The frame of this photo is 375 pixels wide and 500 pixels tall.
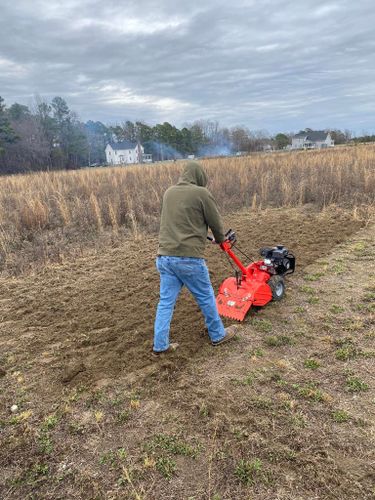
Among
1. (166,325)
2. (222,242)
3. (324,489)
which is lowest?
(324,489)

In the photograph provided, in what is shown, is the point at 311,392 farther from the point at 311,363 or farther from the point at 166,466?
the point at 166,466

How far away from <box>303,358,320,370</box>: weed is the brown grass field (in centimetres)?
2

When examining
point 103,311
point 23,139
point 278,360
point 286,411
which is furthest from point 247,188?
point 23,139

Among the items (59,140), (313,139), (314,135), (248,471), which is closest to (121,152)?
(59,140)

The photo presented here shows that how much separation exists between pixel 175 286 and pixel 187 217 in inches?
25.9

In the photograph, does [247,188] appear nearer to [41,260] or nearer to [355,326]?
[41,260]

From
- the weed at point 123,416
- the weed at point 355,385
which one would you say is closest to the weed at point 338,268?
the weed at point 355,385

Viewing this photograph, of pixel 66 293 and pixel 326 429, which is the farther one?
pixel 66 293

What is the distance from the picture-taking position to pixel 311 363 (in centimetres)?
330

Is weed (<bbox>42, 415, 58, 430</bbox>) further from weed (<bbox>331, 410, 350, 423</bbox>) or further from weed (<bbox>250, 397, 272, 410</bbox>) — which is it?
weed (<bbox>331, 410, 350, 423</bbox>)

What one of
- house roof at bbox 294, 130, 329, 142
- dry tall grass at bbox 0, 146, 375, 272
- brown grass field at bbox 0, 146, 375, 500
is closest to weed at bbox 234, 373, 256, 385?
brown grass field at bbox 0, 146, 375, 500

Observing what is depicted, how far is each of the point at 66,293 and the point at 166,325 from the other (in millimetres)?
2445

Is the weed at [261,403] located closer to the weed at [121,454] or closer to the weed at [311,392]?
the weed at [311,392]

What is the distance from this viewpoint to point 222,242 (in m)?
3.68
